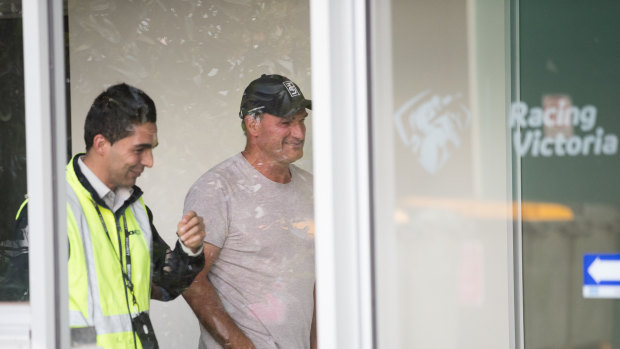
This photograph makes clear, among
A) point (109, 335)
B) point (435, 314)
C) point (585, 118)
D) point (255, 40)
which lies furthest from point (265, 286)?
point (585, 118)

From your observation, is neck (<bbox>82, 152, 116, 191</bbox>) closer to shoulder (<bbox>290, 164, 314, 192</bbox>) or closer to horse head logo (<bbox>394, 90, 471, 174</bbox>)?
shoulder (<bbox>290, 164, 314, 192</bbox>)

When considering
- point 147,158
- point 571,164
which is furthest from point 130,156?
point 571,164

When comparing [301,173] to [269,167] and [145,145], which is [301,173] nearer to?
[269,167]

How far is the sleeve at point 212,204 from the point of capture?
141 inches

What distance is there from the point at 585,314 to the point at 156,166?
2.31 meters

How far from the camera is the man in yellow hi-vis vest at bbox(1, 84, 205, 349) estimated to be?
120 inches

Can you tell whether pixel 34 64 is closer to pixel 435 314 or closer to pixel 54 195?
pixel 54 195

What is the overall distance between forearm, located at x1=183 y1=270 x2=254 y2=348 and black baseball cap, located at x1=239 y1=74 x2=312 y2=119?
34.1 inches

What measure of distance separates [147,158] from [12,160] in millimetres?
1150

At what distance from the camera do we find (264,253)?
3.53 metres

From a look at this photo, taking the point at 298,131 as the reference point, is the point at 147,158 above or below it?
below

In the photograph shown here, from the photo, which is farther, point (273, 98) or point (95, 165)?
point (273, 98)

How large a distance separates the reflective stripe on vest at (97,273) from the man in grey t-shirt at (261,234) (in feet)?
1.37

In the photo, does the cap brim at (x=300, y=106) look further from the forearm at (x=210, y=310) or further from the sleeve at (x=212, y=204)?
the forearm at (x=210, y=310)
